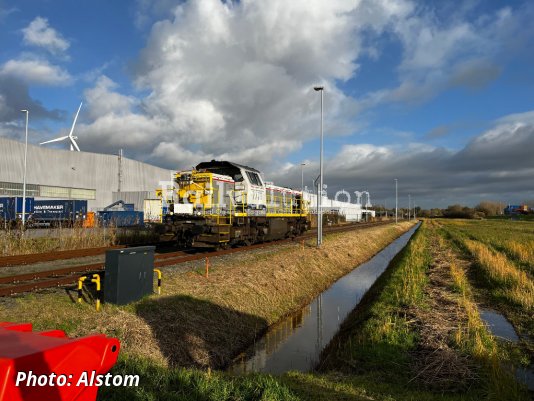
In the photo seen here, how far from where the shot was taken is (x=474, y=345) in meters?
7.09

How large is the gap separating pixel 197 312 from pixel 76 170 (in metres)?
50.1

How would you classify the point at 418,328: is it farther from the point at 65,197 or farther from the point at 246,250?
the point at 65,197

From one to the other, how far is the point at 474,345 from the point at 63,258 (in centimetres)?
1480

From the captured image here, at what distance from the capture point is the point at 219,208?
685 inches

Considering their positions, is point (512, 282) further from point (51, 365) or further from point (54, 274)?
point (54, 274)

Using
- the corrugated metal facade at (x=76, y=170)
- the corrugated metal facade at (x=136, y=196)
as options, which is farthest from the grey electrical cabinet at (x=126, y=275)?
the corrugated metal facade at (x=136, y=196)

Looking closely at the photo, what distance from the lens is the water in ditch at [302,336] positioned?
8.45m

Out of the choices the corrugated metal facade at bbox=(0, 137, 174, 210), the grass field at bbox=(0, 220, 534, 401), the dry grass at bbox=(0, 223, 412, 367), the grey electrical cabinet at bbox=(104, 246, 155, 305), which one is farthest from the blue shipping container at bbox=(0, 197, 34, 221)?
the grey electrical cabinet at bbox=(104, 246, 155, 305)

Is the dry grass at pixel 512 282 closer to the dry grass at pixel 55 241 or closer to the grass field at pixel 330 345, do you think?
the grass field at pixel 330 345

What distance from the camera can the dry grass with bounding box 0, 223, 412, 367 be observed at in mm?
7426

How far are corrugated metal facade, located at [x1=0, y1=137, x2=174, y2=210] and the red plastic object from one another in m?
40.3

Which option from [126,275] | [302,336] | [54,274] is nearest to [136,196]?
[54,274]

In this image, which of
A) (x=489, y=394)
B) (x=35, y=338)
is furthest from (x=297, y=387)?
(x=35, y=338)

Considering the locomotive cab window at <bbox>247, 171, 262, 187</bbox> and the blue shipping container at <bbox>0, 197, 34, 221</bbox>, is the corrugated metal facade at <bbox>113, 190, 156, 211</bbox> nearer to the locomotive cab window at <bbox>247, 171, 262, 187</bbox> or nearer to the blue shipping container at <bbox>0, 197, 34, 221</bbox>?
the blue shipping container at <bbox>0, 197, 34, 221</bbox>
